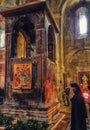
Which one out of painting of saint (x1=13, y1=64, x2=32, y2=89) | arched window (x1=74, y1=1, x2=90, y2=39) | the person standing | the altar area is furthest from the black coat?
arched window (x1=74, y1=1, x2=90, y2=39)

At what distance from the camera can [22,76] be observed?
786cm

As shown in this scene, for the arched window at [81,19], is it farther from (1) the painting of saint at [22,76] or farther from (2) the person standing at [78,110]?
(2) the person standing at [78,110]

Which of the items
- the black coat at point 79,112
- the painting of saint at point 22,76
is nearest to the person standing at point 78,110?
the black coat at point 79,112

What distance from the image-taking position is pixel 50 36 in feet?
30.8

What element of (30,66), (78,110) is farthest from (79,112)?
(30,66)

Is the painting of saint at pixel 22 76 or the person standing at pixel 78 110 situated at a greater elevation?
the painting of saint at pixel 22 76

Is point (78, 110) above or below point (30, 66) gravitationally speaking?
below

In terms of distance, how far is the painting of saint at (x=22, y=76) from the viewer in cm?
769

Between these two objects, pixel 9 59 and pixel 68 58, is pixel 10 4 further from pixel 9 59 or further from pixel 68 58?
pixel 9 59

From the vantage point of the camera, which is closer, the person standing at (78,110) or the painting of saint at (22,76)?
the person standing at (78,110)

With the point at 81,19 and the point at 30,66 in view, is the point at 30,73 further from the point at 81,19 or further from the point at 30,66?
the point at 81,19

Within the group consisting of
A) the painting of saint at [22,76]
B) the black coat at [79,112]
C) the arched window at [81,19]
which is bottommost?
the black coat at [79,112]

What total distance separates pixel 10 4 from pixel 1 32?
250 cm

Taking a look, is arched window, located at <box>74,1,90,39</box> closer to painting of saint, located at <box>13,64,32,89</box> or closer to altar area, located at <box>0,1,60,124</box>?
altar area, located at <box>0,1,60,124</box>
